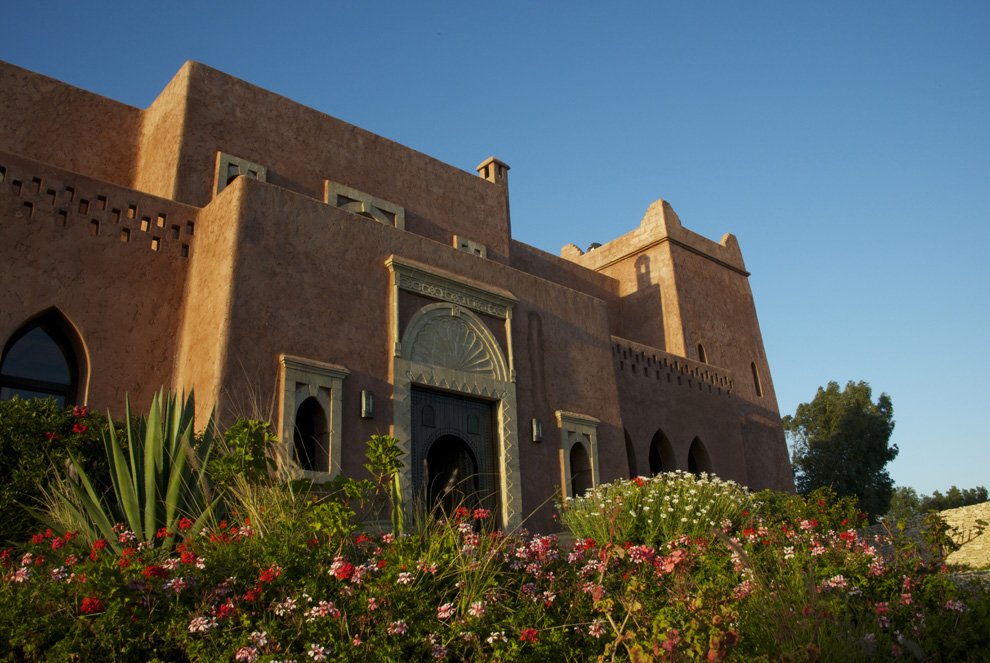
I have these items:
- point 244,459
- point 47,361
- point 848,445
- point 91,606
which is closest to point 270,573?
point 91,606

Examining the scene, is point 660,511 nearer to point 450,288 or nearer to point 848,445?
point 450,288

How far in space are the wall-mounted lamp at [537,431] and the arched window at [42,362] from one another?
6.31 meters

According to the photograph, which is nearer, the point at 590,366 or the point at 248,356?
the point at 248,356

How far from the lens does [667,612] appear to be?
4.68m

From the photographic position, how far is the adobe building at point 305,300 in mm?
9648

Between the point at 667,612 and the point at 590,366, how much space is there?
9.63 metres

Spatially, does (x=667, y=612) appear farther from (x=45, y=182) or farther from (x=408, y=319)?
(x=45, y=182)

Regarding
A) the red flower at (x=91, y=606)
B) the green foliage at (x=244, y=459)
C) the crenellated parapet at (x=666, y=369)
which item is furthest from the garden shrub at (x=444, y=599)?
the crenellated parapet at (x=666, y=369)

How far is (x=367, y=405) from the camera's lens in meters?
10.3

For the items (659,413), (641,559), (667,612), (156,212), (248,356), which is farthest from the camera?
(659,413)

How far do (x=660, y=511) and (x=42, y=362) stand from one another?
7.34 metres

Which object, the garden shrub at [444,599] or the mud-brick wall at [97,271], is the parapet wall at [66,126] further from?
the garden shrub at [444,599]

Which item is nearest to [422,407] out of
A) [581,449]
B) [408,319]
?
[408,319]

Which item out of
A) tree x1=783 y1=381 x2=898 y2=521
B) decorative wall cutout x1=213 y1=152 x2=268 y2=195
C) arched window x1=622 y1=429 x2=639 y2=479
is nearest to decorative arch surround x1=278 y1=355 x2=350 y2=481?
decorative wall cutout x1=213 y1=152 x2=268 y2=195
